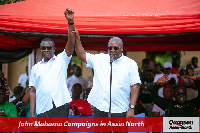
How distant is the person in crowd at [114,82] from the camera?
3.66m

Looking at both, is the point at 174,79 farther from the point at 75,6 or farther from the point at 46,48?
the point at 46,48

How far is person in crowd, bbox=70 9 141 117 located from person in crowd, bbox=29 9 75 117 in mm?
318

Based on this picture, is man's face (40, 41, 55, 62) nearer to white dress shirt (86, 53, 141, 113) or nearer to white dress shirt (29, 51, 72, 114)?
white dress shirt (29, 51, 72, 114)

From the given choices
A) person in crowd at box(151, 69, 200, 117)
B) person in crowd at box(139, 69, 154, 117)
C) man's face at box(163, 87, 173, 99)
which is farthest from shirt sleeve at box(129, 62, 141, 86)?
person in crowd at box(139, 69, 154, 117)

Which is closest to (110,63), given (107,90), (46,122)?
(107,90)

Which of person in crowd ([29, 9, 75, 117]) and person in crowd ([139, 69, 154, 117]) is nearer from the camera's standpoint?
person in crowd ([29, 9, 75, 117])

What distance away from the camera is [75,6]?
541 centimetres

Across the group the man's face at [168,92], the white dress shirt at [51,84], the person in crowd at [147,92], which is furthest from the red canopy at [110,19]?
the person in crowd at [147,92]

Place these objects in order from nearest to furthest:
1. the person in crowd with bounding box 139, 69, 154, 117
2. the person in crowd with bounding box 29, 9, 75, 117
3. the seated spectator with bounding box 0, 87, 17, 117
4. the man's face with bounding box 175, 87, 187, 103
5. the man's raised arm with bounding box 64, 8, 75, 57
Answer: the man's raised arm with bounding box 64, 8, 75, 57, the person in crowd with bounding box 29, 9, 75, 117, the seated spectator with bounding box 0, 87, 17, 117, the man's face with bounding box 175, 87, 187, 103, the person in crowd with bounding box 139, 69, 154, 117

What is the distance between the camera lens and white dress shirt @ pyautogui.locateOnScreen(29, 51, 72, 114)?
3830 mm

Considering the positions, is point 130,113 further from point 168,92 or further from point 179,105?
point 168,92

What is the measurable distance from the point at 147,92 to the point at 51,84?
11.0ft

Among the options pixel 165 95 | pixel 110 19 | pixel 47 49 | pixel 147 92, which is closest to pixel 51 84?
pixel 47 49

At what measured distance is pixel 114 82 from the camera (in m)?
3.69
